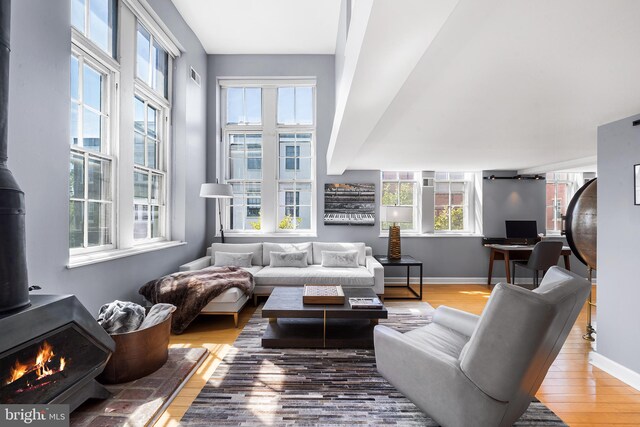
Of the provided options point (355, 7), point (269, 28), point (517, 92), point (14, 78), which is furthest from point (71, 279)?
point (269, 28)

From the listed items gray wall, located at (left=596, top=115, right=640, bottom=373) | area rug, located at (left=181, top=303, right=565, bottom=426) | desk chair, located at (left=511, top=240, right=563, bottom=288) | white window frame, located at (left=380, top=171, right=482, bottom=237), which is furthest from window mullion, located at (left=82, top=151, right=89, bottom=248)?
desk chair, located at (left=511, top=240, right=563, bottom=288)

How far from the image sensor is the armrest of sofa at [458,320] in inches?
84.1

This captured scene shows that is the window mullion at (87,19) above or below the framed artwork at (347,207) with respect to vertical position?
above

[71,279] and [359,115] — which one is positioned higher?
[359,115]

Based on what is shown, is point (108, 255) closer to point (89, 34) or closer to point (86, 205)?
point (86, 205)

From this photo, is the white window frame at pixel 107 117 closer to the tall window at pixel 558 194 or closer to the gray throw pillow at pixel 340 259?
the gray throw pillow at pixel 340 259

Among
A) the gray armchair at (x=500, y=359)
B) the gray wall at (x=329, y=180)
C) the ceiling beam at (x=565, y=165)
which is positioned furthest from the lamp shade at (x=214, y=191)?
the ceiling beam at (x=565, y=165)

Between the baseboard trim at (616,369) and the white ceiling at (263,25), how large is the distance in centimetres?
469

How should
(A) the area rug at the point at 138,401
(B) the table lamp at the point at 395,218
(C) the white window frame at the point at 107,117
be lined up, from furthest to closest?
(B) the table lamp at the point at 395,218, (C) the white window frame at the point at 107,117, (A) the area rug at the point at 138,401

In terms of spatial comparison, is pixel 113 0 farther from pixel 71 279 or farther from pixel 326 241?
pixel 326 241

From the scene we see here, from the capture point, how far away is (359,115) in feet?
7.11

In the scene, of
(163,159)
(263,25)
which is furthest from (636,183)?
(163,159)

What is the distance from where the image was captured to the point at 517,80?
1.75 meters

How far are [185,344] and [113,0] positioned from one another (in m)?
3.59
